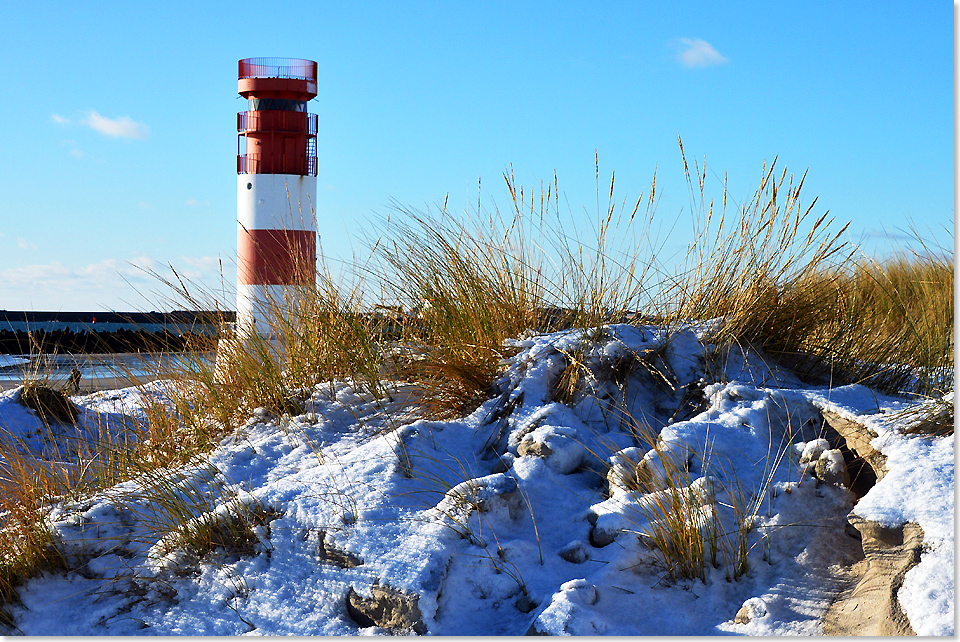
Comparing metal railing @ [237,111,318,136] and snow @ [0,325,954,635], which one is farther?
metal railing @ [237,111,318,136]

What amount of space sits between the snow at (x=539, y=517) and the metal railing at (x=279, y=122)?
379 inches

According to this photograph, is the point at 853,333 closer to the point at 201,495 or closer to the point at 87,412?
the point at 201,495

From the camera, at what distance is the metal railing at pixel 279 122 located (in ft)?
37.2

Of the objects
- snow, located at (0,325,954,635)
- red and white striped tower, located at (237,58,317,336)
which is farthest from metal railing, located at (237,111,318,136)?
snow, located at (0,325,954,635)

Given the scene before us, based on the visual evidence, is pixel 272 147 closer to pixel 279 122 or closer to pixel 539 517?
pixel 279 122

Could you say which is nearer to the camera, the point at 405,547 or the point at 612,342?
the point at 405,547

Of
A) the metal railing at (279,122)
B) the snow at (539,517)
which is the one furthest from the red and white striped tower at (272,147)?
the snow at (539,517)

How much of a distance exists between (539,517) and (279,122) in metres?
10.6

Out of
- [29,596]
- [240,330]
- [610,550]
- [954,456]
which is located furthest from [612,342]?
[29,596]

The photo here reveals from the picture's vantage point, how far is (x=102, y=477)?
2.66 metres

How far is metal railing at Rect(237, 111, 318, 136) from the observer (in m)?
11.4

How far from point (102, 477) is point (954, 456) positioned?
9.36ft

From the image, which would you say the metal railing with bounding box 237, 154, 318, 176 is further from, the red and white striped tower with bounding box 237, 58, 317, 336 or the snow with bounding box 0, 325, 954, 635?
the snow with bounding box 0, 325, 954, 635

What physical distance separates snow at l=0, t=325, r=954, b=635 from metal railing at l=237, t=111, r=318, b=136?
9627mm
